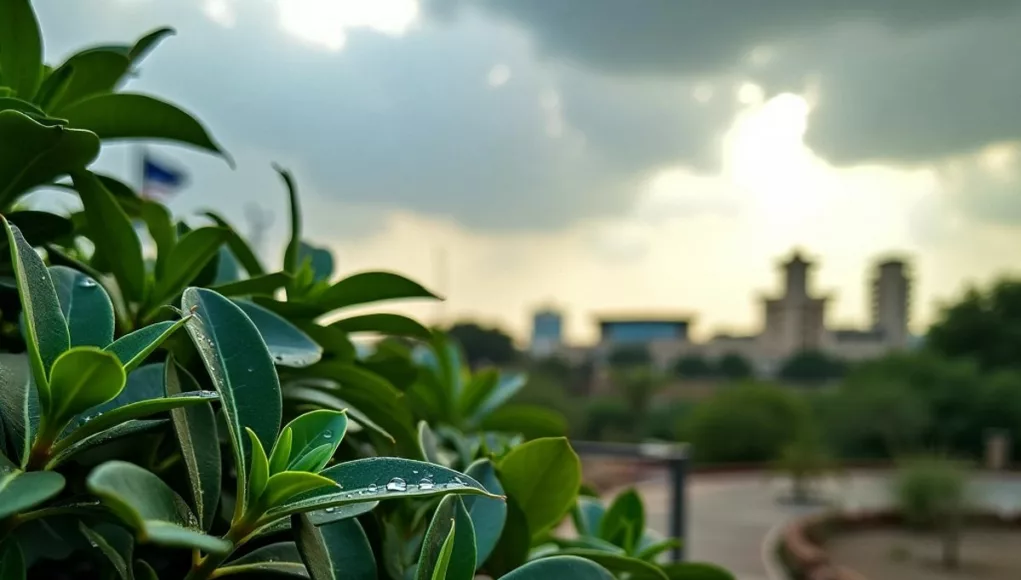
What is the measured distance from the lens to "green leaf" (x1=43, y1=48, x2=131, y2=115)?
57 centimetres

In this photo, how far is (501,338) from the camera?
26984mm

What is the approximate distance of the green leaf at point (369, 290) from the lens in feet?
1.95

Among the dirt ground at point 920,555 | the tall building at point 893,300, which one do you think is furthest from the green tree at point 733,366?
the dirt ground at point 920,555

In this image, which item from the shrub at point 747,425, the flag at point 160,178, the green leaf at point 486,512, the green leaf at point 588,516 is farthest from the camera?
the shrub at point 747,425

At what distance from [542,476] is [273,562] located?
→ 187 millimetres

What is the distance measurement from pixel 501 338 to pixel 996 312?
1413 cm

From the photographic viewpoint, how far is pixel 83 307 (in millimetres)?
469

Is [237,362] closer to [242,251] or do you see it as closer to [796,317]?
[242,251]

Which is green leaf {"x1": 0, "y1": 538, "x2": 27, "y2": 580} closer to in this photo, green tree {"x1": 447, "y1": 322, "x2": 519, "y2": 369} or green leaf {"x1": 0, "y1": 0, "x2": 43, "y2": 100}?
green leaf {"x1": 0, "y1": 0, "x2": 43, "y2": 100}

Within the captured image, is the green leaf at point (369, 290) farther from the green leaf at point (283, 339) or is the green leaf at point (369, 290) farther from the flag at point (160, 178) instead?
the flag at point (160, 178)

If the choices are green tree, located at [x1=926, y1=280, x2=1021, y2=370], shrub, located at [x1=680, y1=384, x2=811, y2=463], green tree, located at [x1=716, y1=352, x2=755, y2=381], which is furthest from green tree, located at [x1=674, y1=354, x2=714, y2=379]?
shrub, located at [x1=680, y1=384, x2=811, y2=463]

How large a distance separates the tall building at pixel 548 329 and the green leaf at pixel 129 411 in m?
31.3

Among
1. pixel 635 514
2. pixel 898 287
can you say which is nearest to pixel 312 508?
pixel 635 514

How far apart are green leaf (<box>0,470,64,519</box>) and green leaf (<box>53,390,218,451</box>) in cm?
3
